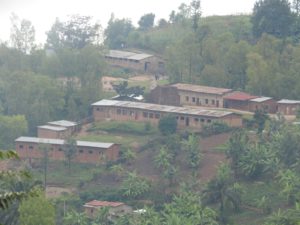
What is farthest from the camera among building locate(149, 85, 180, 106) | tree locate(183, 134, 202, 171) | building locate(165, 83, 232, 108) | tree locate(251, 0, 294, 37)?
tree locate(251, 0, 294, 37)

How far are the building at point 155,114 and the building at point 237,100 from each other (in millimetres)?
1395

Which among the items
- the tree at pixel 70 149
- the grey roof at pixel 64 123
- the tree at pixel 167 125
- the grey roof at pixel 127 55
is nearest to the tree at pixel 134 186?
the tree at pixel 70 149

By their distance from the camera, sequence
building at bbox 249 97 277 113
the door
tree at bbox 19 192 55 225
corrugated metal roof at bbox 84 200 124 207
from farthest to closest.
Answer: building at bbox 249 97 277 113, the door, corrugated metal roof at bbox 84 200 124 207, tree at bbox 19 192 55 225

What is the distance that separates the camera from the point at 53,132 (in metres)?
35.7

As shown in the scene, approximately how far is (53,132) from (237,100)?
7957 millimetres

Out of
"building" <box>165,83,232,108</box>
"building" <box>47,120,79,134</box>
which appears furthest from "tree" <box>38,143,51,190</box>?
"building" <box>165,83,232,108</box>

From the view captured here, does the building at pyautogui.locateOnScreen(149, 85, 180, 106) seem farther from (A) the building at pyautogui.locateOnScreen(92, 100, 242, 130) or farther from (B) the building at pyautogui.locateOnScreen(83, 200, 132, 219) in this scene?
(B) the building at pyautogui.locateOnScreen(83, 200, 132, 219)

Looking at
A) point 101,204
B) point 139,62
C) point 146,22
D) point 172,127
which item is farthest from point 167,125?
point 146,22

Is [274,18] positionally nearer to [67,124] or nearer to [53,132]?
[67,124]

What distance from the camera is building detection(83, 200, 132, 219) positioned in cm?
2700

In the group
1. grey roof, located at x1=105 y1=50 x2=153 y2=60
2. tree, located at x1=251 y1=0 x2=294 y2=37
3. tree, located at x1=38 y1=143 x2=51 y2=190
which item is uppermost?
tree, located at x1=251 y1=0 x2=294 y2=37

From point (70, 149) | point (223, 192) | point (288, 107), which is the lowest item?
point (223, 192)

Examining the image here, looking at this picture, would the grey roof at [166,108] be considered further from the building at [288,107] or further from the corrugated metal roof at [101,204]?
the corrugated metal roof at [101,204]

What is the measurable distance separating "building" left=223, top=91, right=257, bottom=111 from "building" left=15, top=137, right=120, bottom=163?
22.2ft
